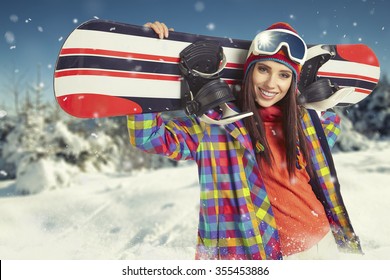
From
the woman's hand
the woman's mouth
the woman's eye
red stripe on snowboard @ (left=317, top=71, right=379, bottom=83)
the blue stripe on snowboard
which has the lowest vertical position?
the woman's mouth

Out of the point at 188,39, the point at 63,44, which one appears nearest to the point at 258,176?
the point at 188,39

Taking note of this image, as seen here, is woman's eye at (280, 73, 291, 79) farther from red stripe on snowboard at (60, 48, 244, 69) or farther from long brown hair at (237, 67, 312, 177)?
red stripe on snowboard at (60, 48, 244, 69)

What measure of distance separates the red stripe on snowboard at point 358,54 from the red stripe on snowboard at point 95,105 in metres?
1.23

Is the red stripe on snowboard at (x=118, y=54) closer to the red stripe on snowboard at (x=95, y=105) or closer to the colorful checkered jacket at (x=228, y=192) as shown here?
the red stripe on snowboard at (x=95, y=105)

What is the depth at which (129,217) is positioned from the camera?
13.0 feet

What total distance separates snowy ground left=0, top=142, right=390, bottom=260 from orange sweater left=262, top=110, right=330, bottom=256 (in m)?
1.01

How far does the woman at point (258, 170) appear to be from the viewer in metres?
1.40

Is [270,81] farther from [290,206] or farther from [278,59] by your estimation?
[290,206]

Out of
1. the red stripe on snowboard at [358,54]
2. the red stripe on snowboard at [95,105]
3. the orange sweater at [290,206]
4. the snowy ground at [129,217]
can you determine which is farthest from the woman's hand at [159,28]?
the snowy ground at [129,217]

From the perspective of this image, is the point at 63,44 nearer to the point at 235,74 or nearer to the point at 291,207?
the point at 235,74

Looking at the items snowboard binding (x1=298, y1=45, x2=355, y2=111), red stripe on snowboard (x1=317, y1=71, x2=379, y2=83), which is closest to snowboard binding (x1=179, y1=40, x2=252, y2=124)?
snowboard binding (x1=298, y1=45, x2=355, y2=111)

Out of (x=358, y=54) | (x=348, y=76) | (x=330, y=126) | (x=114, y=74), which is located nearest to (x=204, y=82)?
(x=114, y=74)

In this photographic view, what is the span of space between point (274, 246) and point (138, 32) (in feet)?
3.38

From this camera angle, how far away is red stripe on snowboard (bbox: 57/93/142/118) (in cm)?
138
